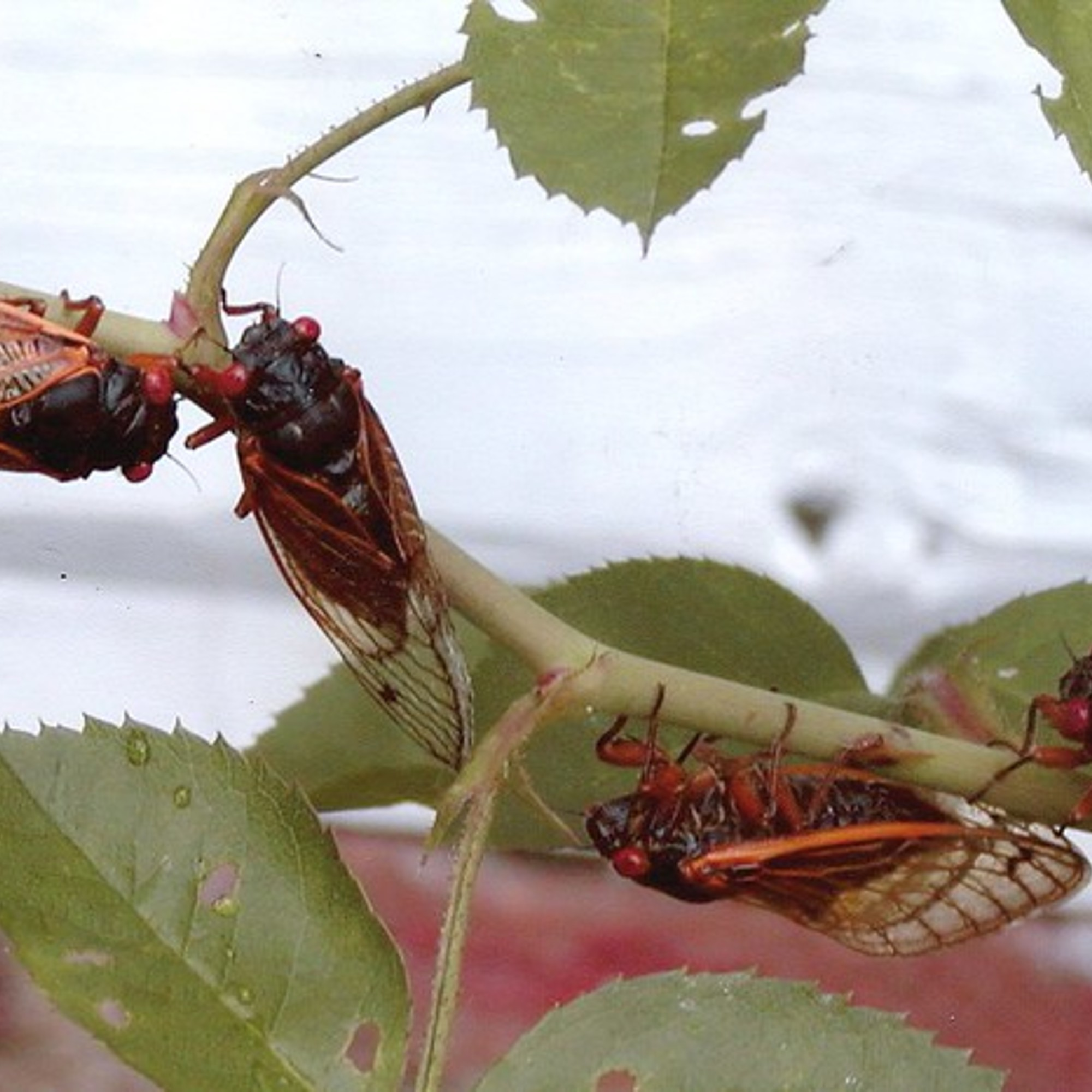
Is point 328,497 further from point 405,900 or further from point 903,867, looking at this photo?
point 405,900

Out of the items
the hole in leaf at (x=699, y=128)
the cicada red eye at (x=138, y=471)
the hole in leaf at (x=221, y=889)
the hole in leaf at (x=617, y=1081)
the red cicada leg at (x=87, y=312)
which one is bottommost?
the hole in leaf at (x=617, y=1081)

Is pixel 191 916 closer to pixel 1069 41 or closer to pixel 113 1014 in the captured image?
pixel 113 1014

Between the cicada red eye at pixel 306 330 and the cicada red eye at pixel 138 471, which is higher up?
the cicada red eye at pixel 306 330

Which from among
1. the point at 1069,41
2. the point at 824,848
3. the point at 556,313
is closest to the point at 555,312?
the point at 556,313

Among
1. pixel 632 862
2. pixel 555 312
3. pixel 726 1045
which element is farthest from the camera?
pixel 555 312

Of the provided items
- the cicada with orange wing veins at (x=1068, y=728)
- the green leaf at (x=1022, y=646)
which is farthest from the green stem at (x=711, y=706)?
the green leaf at (x=1022, y=646)

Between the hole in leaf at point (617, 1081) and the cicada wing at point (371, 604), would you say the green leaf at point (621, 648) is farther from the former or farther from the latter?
the hole in leaf at point (617, 1081)
